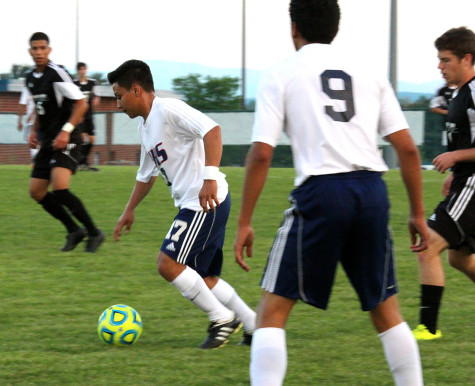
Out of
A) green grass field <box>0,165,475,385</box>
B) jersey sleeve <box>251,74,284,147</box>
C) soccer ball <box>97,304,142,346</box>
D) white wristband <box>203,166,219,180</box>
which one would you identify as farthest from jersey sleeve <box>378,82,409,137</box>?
soccer ball <box>97,304,142,346</box>

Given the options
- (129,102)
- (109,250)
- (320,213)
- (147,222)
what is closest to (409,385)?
(320,213)

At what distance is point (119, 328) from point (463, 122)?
7.68 ft

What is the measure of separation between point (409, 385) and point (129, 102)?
251cm

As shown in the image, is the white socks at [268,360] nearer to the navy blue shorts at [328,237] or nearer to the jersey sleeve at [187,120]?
the navy blue shorts at [328,237]

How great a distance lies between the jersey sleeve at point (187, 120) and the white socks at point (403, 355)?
182 cm

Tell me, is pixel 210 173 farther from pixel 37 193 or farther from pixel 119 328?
pixel 37 193

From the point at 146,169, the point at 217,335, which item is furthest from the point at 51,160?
the point at 217,335

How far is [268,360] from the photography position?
3.26 metres

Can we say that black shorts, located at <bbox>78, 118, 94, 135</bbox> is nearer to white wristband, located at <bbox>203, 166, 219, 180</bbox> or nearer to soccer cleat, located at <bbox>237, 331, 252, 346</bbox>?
soccer cleat, located at <bbox>237, 331, 252, 346</bbox>

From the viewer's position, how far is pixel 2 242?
30.4ft

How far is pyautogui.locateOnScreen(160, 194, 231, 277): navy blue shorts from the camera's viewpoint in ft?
16.1

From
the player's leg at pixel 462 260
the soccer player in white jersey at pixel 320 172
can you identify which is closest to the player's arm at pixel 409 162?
the soccer player in white jersey at pixel 320 172

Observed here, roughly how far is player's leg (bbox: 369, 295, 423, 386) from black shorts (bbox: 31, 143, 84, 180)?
5349 millimetres

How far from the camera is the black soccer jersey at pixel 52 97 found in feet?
27.1
